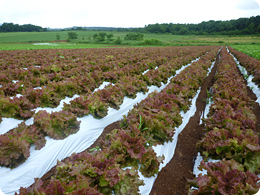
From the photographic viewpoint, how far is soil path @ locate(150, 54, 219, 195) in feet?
12.0

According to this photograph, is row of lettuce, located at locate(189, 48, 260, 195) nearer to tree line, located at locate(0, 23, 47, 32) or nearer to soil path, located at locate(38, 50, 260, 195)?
soil path, located at locate(38, 50, 260, 195)

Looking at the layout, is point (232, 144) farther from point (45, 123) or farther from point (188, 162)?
point (45, 123)

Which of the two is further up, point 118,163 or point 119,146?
point 119,146

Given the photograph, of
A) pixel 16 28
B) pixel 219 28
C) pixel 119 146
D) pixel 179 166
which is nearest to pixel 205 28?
pixel 219 28

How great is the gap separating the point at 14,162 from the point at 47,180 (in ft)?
2.76

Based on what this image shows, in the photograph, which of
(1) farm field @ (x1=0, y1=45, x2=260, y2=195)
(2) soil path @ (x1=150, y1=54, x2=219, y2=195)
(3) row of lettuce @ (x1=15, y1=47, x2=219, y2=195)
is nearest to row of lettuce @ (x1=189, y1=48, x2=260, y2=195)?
(1) farm field @ (x1=0, y1=45, x2=260, y2=195)

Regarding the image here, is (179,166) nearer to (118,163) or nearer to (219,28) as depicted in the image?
(118,163)

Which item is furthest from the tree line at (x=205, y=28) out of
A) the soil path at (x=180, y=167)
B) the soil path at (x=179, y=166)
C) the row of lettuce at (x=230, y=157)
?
the row of lettuce at (x=230, y=157)

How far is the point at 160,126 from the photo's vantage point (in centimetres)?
438

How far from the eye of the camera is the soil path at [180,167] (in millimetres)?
3655

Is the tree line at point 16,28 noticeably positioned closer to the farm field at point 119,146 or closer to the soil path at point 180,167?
the farm field at point 119,146

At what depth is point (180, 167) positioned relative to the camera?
14.1 ft

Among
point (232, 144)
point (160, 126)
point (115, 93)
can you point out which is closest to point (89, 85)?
point (115, 93)

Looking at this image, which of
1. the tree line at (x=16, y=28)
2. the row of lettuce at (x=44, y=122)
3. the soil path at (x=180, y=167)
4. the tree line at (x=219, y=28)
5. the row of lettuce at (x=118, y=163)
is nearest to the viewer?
the row of lettuce at (x=118, y=163)
